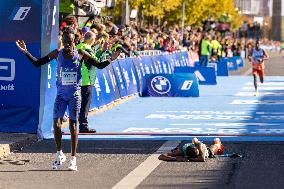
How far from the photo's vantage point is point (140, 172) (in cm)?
1517

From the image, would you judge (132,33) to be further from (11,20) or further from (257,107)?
(11,20)

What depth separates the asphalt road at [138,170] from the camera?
548 inches

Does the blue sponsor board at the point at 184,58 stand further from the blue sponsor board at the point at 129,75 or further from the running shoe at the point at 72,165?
the running shoe at the point at 72,165

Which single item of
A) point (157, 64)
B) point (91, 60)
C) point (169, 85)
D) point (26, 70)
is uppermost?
point (91, 60)

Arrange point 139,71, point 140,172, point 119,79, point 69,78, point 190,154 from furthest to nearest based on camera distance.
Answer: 1. point 139,71
2. point 119,79
3. point 190,154
4. point 69,78
5. point 140,172

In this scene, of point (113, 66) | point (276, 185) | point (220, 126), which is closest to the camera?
point (276, 185)

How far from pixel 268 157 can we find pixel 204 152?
1.00m

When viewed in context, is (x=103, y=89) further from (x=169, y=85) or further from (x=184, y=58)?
(x=184, y=58)

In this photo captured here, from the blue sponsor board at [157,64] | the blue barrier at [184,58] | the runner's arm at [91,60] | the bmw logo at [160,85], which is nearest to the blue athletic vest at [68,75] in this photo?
the runner's arm at [91,60]

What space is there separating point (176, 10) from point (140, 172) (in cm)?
7164

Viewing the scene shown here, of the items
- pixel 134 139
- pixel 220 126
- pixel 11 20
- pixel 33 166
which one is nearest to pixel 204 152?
pixel 33 166

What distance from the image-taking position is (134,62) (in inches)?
1366

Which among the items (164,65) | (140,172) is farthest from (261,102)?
(140,172)

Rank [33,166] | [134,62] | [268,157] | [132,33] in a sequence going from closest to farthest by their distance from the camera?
[33,166]
[268,157]
[134,62]
[132,33]
